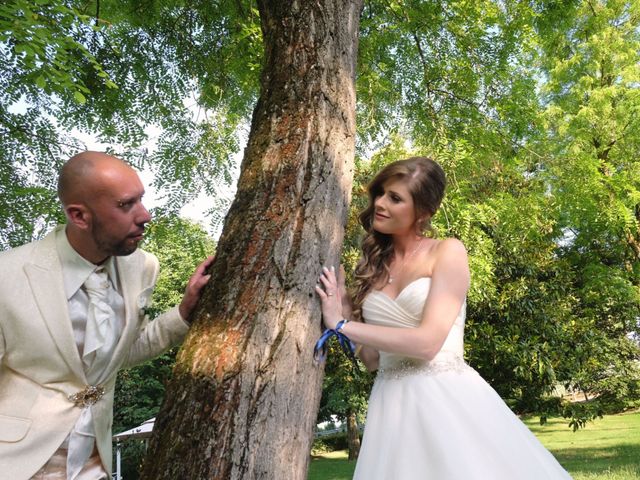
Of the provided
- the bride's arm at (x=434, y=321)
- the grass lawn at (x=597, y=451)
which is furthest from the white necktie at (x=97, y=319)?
the grass lawn at (x=597, y=451)

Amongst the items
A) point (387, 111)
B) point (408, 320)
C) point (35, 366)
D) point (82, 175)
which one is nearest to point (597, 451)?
point (387, 111)

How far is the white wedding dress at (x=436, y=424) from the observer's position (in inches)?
99.0

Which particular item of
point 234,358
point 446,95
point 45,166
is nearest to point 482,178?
point 446,95

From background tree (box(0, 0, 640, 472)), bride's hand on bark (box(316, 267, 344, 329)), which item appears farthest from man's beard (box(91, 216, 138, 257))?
background tree (box(0, 0, 640, 472))

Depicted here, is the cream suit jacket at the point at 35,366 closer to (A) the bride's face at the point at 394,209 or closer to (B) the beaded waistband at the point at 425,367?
(B) the beaded waistband at the point at 425,367

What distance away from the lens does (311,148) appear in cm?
→ 235

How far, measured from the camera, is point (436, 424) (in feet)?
8.61

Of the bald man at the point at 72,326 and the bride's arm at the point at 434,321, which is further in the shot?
the bride's arm at the point at 434,321

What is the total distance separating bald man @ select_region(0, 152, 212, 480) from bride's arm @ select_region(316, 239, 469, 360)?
0.93 m

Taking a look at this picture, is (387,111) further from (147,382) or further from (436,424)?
(147,382)

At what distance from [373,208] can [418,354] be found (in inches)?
38.4

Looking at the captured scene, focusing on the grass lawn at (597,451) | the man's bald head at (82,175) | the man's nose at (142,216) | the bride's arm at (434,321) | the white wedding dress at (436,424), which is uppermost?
the man's bald head at (82,175)

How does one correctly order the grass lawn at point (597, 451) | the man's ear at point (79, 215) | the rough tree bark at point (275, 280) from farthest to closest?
the grass lawn at point (597, 451) → the man's ear at point (79, 215) → the rough tree bark at point (275, 280)

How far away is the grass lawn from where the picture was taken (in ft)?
29.4
